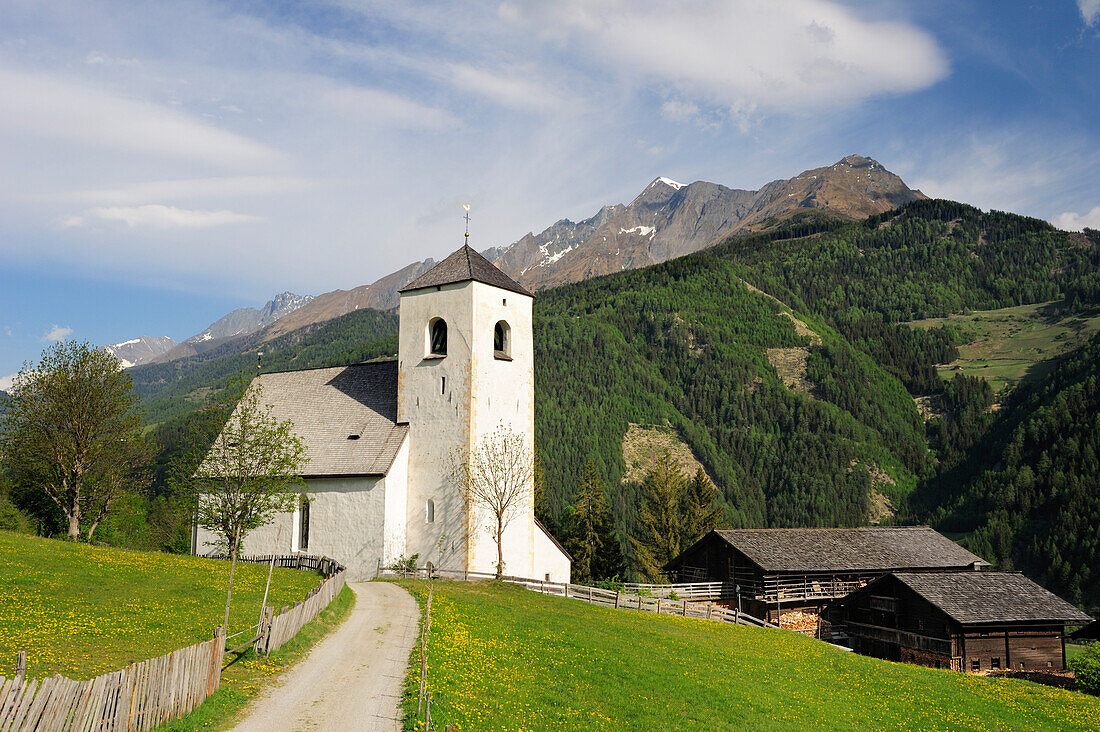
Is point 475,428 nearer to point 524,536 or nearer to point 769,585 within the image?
point 524,536

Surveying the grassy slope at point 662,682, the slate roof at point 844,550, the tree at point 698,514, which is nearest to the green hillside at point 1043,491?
the tree at point 698,514

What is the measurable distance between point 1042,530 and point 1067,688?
120m

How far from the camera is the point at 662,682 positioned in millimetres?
23656

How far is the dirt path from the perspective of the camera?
16.5 meters

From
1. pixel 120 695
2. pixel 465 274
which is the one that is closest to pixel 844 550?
pixel 465 274

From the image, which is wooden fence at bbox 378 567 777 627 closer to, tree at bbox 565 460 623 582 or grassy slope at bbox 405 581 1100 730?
grassy slope at bbox 405 581 1100 730

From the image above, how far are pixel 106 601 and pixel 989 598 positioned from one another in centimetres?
4566

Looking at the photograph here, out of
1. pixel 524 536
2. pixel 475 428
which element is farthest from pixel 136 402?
pixel 524 536

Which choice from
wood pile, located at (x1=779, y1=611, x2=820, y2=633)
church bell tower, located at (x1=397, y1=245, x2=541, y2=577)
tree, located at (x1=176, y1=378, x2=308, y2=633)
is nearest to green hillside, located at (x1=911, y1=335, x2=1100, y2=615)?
wood pile, located at (x1=779, y1=611, x2=820, y2=633)

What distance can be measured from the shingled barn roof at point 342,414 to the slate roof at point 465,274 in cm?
700

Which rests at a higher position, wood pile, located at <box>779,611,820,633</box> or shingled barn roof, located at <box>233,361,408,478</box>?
shingled barn roof, located at <box>233,361,408,478</box>

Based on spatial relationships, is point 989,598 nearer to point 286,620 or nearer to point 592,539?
point 592,539

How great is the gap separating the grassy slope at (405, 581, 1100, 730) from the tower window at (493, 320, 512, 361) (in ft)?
45.7

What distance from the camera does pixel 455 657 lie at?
22.5 meters
